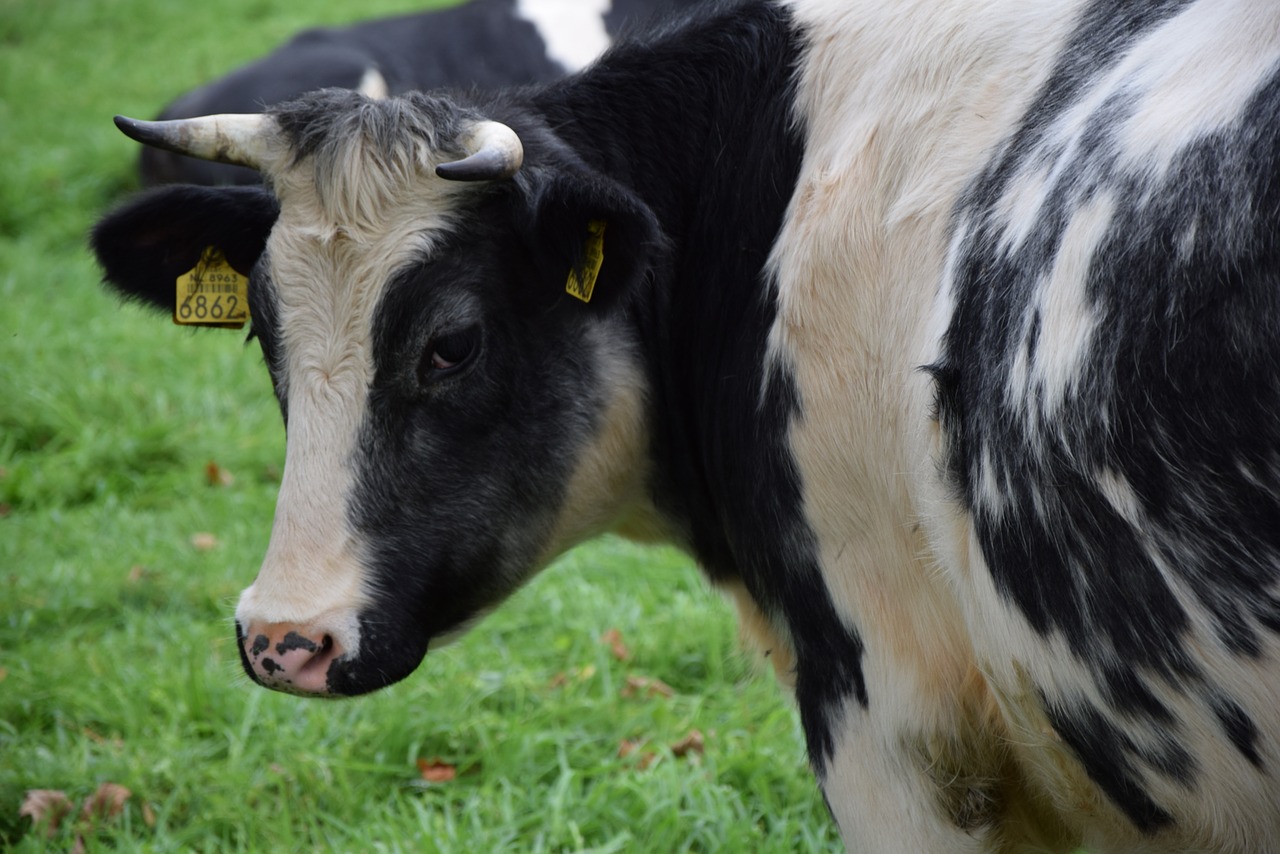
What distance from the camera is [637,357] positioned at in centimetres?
262

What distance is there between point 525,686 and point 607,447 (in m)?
1.54

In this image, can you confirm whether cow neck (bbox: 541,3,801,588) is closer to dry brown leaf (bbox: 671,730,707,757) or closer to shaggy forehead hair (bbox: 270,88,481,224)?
shaggy forehead hair (bbox: 270,88,481,224)

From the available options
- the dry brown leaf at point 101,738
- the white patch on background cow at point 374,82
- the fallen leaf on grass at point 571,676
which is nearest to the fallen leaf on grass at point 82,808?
the dry brown leaf at point 101,738

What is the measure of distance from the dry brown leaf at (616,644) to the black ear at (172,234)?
181cm

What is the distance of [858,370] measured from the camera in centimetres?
213

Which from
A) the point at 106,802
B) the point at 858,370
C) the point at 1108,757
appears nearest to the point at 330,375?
the point at 858,370

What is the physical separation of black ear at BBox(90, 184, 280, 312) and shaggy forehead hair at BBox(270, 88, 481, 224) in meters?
0.24

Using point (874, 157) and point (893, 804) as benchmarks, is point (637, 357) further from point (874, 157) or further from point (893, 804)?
point (893, 804)

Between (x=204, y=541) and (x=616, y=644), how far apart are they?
182 centimetres

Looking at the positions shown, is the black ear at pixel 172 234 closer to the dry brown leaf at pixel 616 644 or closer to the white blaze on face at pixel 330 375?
the white blaze on face at pixel 330 375

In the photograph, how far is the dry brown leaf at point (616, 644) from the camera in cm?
410

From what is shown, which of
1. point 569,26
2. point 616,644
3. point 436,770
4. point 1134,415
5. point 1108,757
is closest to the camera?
point 1134,415

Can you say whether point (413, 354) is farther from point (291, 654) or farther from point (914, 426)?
point (914, 426)

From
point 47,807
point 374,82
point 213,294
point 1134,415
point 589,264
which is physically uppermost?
point 1134,415
